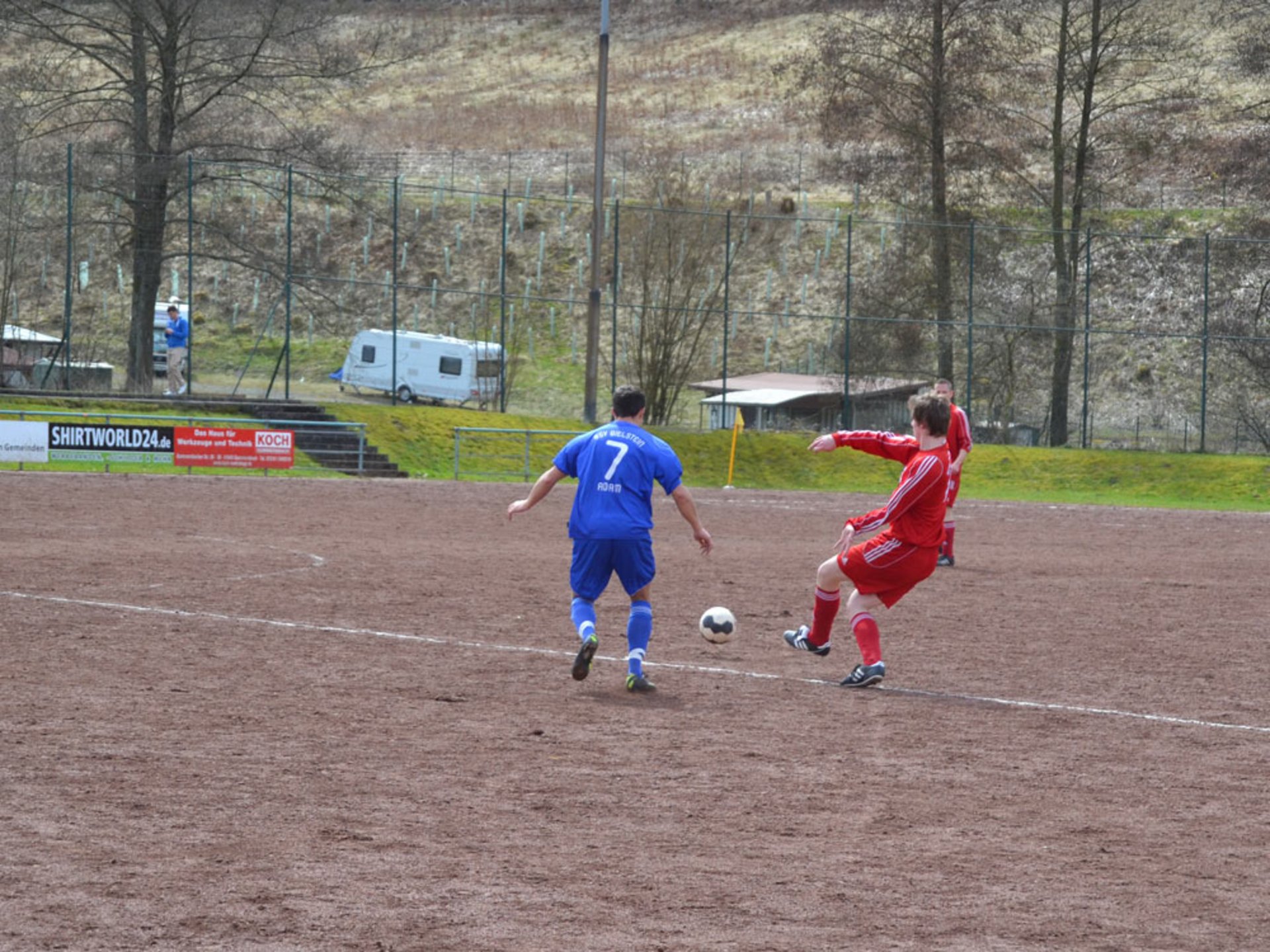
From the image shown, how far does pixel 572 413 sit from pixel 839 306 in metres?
9.71

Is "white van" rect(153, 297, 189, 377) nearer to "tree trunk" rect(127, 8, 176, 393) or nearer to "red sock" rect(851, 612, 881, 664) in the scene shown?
"tree trunk" rect(127, 8, 176, 393)

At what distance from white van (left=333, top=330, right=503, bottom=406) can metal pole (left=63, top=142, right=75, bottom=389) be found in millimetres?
11605

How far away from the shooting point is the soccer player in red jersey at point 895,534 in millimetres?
9648

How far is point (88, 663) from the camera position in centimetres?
986

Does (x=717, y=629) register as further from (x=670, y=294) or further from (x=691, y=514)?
(x=670, y=294)

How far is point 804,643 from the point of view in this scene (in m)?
10.4

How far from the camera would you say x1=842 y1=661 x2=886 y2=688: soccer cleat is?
9828 millimetres

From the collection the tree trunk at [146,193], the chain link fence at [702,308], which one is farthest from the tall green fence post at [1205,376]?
the tree trunk at [146,193]

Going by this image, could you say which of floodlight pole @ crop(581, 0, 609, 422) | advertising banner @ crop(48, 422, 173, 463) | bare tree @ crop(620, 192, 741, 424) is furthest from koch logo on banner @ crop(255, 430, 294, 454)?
bare tree @ crop(620, 192, 741, 424)

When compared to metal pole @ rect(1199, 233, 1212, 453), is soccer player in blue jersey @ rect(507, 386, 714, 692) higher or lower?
lower

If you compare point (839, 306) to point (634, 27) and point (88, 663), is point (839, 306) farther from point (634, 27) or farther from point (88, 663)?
point (634, 27)

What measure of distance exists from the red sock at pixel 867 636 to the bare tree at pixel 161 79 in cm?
2765

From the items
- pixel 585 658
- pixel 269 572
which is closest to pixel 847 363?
pixel 269 572

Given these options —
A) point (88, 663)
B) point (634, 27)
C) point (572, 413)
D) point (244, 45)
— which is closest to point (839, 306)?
point (572, 413)
